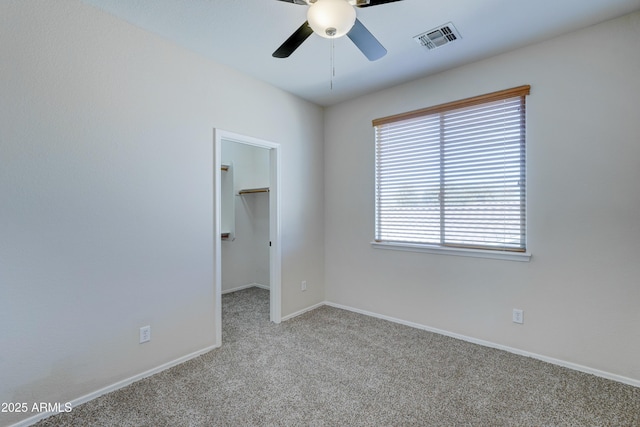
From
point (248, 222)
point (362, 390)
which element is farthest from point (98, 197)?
point (248, 222)

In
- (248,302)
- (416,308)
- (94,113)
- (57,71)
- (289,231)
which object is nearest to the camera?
(57,71)

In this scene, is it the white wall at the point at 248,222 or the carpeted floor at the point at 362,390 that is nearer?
the carpeted floor at the point at 362,390

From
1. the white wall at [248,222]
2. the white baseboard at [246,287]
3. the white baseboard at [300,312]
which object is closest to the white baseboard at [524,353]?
the white baseboard at [300,312]

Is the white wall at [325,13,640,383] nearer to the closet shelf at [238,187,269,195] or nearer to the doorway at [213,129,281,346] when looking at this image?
the doorway at [213,129,281,346]

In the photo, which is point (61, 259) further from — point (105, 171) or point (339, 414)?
point (339, 414)

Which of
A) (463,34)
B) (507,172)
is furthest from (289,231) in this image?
(463,34)

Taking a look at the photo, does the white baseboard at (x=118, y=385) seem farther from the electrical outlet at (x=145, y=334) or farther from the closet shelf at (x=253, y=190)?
the closet shelf at (x=253, y=190)

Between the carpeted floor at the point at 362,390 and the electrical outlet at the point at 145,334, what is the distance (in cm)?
30

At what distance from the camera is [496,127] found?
2.74 m

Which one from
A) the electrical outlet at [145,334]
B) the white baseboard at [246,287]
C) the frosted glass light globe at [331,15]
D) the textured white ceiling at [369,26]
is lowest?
the white baseboard at [246,287]

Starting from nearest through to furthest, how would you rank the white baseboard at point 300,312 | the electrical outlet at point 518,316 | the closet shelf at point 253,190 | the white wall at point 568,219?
the white wall at point 568,219
the electrical outlet at point 518,316
the white baseboard at point 300,312
the closet shelf at point 253,190

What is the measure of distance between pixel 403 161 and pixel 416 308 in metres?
1.66

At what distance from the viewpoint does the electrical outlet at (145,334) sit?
2312mm

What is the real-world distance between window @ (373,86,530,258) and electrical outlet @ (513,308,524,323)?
0.55 meters
